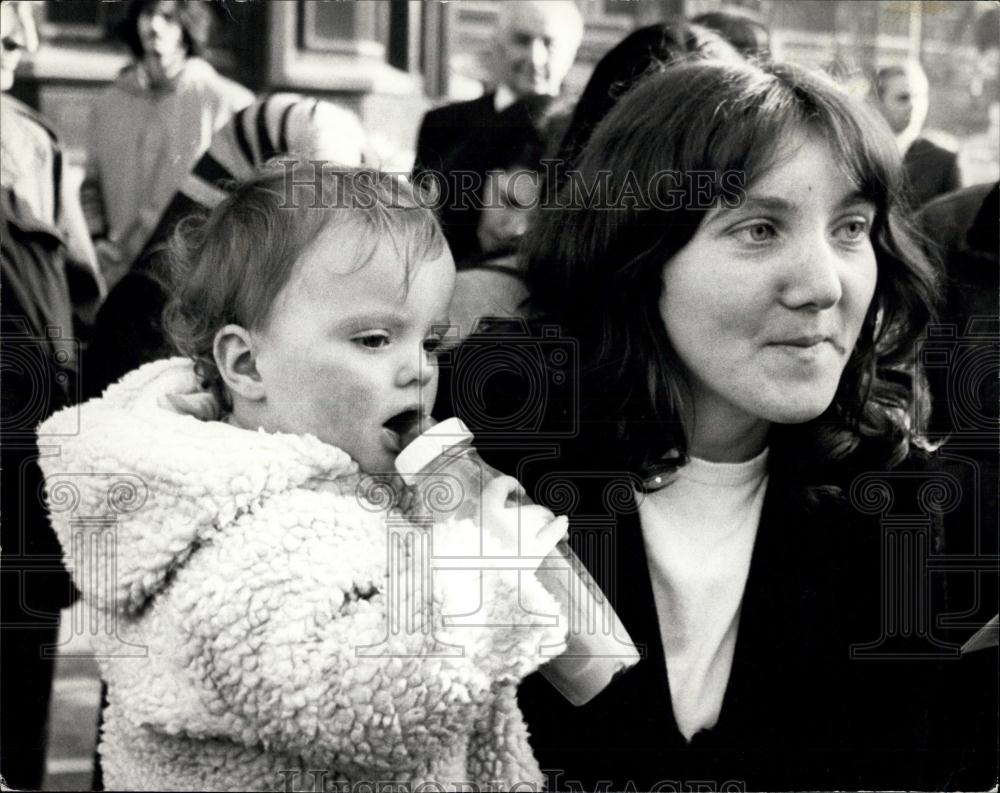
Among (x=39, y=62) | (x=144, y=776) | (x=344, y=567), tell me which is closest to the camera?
(x=344, y=567)

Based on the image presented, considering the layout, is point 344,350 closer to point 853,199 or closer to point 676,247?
point 676,247

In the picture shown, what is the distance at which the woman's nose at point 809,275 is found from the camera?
163cm

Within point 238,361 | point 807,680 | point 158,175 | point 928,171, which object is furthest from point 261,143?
point 807,680

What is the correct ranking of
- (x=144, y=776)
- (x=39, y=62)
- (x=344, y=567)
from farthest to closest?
(x=39, y=62)
(x=144, y=776)
(x=344, y=567)

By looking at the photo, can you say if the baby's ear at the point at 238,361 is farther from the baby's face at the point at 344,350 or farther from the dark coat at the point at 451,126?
the dark coat at the point at 451,126


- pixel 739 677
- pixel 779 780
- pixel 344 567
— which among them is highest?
pixel 344 567

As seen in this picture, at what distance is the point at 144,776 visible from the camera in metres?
1.55

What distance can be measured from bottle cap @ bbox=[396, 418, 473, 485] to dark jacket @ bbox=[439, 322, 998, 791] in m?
0.04

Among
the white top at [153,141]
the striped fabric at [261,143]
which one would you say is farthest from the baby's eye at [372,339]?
the white top at [153,141]

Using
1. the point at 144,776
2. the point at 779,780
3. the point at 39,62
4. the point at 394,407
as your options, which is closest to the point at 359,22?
the point at 39,62

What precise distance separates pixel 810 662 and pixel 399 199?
0.79 metres

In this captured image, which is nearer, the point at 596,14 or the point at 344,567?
the point at 344,567

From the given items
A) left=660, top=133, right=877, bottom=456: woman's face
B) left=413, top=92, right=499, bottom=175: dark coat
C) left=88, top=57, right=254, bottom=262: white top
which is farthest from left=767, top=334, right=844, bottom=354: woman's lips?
left=88, top=57, right=254, bottom=262: white top

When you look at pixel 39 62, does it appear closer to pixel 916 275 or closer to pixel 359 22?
pixel 359 22
